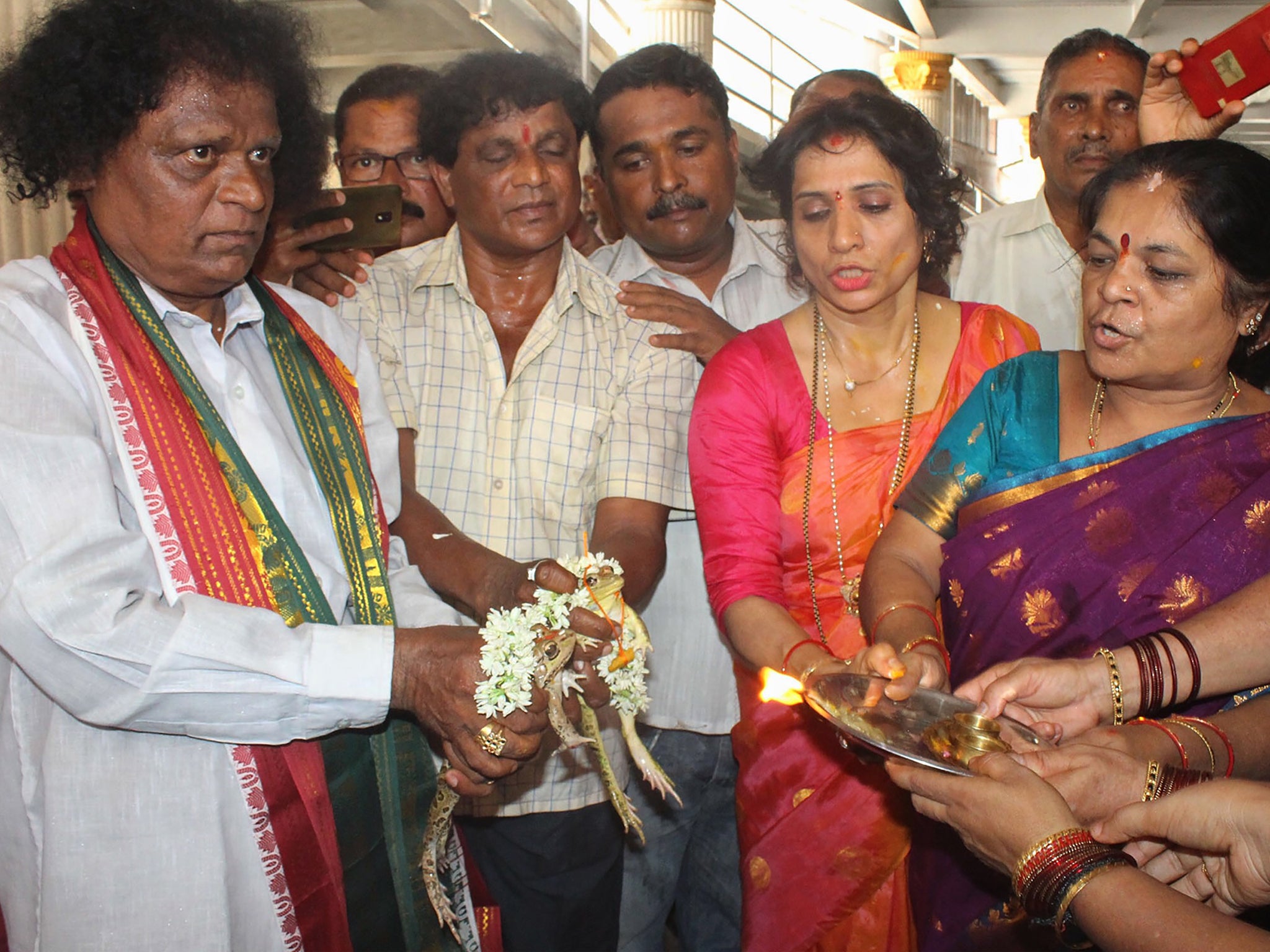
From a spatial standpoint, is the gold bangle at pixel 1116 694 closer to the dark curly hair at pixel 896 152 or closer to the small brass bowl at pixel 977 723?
→ the small brass bowl at pixel 977 723

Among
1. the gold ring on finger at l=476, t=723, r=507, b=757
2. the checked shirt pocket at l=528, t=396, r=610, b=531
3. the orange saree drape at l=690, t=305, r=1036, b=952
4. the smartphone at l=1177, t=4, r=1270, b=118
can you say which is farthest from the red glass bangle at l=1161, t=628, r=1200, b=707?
the smartphone at l=1177, t=4, r=1270, b=118

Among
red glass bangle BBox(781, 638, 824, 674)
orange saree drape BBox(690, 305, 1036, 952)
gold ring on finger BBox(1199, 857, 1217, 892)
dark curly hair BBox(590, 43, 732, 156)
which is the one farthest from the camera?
dark curly hair BBox(590, 43, 732, 156)

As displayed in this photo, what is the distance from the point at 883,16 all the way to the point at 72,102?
38.0 feet

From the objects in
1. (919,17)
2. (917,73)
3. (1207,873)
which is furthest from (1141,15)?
(1207,873)

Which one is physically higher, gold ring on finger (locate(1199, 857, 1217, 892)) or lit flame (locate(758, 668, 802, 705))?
lit flame (locate(758, 668, 802, 705))

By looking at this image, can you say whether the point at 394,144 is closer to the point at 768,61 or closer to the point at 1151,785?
the point at 1151,785

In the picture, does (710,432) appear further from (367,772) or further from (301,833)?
(301,833)

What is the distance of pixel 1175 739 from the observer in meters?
1.94

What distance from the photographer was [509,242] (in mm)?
2912

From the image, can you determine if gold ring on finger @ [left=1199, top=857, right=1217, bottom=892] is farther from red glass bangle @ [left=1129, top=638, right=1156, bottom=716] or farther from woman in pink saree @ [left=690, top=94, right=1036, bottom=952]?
woman in pink saree @ [left=690, top=94, right=1036, bottom=952]

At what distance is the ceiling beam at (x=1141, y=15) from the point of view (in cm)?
1130

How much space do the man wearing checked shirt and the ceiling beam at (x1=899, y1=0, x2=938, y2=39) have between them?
9.58 meters

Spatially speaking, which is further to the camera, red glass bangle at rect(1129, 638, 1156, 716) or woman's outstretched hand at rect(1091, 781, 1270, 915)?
red glass bangle at rect(1129, 638, 1156, 716)

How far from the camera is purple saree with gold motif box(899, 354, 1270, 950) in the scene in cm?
211
